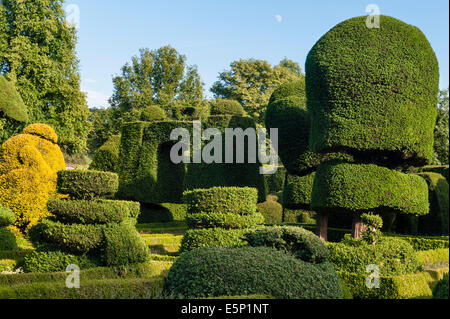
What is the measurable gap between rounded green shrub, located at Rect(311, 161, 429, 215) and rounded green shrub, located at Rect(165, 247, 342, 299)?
6667 millimetres

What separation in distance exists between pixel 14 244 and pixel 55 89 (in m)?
16.2

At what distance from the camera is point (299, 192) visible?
16234 millimetres

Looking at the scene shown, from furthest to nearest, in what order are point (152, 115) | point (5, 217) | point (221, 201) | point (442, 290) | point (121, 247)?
point (152, 115) → point (5, 217) → point (221, 201) → point (121, 247) → point (442, 290)

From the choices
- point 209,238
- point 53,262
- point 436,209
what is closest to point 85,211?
point 53,262

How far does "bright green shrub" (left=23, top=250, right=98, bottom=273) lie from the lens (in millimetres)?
9039

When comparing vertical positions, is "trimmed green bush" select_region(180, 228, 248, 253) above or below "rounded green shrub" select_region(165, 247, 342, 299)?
below

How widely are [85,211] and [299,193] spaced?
30.4ft

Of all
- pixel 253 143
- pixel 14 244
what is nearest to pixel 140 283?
Answer: pixel 14 244

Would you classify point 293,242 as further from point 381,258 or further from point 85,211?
point 85,211

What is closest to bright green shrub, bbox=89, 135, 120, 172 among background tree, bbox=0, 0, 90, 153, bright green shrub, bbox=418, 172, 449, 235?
background tree, bbox=0, 0, 90, 153

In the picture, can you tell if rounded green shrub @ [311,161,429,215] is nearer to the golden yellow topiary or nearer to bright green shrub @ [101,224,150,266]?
bright green shrub @ [101,224,150,266]

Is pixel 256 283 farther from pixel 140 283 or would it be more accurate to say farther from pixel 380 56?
pixel 380 56

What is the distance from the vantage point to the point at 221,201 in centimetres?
1136

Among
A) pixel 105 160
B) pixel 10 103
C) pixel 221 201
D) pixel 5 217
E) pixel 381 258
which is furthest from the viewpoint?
pixel 105 160
